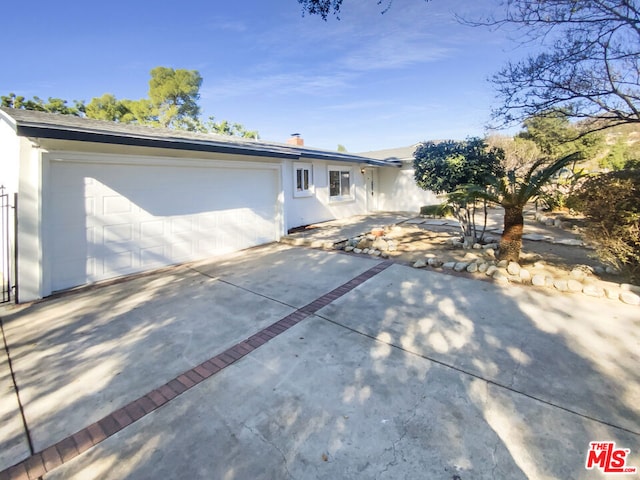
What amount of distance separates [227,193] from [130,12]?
7.40 metres

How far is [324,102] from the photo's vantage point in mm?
20828

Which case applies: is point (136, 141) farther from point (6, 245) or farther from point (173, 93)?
point (173, 93)

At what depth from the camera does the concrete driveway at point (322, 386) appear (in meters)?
2.10

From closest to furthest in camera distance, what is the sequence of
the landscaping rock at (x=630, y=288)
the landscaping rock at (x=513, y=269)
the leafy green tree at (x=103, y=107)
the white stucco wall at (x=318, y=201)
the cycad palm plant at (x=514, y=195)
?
the landscaping rock at (x=630, y=288), the landscaping rock at (x=513, y=269), the cycad palm plant at (x=514, y=195), the white stucco wall at (x=318, y=201), the leafy green tree at (x=103, y=107)

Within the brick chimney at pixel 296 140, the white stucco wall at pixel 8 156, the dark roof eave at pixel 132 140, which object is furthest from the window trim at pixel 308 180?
the white stucco wall at pixel 8 156

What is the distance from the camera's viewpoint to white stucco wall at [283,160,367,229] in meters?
11.3

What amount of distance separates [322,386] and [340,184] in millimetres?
12163

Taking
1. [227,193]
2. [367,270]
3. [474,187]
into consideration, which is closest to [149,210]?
[227,193]

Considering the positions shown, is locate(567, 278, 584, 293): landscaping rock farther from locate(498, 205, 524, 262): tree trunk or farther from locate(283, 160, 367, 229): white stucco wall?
locate(283, 160, 367, 229): white stucco wall

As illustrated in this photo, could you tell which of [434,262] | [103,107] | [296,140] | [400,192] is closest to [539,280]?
[434,262]

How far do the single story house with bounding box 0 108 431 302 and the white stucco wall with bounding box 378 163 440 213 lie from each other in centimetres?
881

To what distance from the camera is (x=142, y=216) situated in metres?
6.59

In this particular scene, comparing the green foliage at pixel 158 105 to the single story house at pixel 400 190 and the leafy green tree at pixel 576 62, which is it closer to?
the single story house at pixel 400 190

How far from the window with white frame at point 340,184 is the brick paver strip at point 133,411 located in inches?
397
